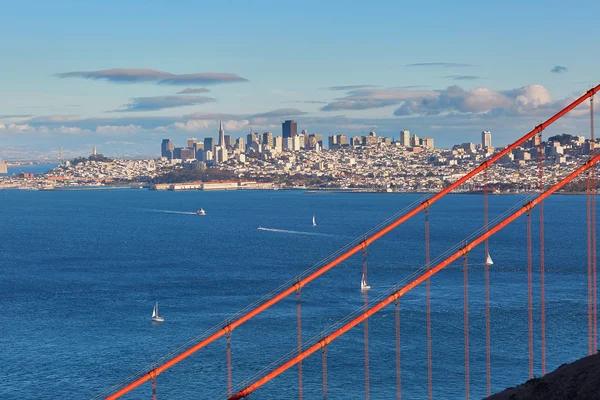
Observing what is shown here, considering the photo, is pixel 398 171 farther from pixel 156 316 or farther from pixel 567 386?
pixel 567 386

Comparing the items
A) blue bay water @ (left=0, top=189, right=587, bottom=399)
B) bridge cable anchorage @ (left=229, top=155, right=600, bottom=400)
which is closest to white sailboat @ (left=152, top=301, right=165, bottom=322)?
blue bay water @ (left=0, top=189, right=587, bottom=399)

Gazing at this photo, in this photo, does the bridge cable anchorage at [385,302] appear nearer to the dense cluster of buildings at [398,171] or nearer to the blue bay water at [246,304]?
the blue bay water at [246,304]

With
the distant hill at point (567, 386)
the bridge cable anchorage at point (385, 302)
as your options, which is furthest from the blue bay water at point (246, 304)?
the distant hill at point (567, 386)

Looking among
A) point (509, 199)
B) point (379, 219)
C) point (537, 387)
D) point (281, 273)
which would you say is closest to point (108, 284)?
point (281, 273)

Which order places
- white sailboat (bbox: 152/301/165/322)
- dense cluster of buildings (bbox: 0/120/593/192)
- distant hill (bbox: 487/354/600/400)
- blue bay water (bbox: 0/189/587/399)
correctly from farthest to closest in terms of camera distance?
dense cluster of buildings (bbox: 0/120/593/192), white sailboat (bbox: 152/301/165/322), blue bay water (bbox: 0/189/587/399), distant hill (bbox: 487/354/600/400)

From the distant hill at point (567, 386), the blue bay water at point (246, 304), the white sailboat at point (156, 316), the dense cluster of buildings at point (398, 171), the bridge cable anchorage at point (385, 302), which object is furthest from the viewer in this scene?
the dense cluster of buildings at point (398, 171)

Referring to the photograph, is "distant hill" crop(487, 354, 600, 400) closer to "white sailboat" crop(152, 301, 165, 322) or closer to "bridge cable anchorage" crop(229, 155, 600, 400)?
"bridge cable anchorage" crop(229, 155, 600, 400)
